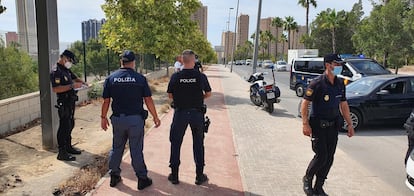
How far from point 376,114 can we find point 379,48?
884 inches

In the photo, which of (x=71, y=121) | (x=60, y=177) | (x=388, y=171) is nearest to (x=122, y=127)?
(x=60, y=177)

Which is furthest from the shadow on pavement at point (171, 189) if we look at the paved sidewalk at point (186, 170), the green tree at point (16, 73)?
the green tree at point (16, 73)

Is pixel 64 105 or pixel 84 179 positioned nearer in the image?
pixel 84 179

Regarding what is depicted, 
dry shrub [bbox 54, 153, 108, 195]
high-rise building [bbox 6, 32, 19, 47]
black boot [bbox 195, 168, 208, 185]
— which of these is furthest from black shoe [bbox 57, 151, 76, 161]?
high-rise building [bbox 6, 32, 19, 47]

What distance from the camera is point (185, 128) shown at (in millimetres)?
4895

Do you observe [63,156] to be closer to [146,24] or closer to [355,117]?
[355,117]

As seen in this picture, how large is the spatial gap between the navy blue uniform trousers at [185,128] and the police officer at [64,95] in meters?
2.13

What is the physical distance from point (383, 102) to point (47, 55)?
759 centimetres

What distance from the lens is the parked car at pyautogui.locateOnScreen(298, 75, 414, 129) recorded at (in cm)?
870

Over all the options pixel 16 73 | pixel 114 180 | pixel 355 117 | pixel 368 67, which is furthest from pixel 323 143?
pixel 368 67

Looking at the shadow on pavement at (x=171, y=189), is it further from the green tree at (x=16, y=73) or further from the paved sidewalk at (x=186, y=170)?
the green tree at (x=16, y=73)

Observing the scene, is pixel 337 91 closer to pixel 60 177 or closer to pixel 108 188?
pixel 108 188

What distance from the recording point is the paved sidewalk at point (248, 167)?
487 cm

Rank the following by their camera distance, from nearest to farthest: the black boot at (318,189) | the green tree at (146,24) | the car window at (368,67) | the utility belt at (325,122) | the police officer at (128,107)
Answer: the utility belt at (325,122) → the police officer at (128,107) → the black boot at (318,189) → the car window at (368,67) → the green tree at (146,24)
